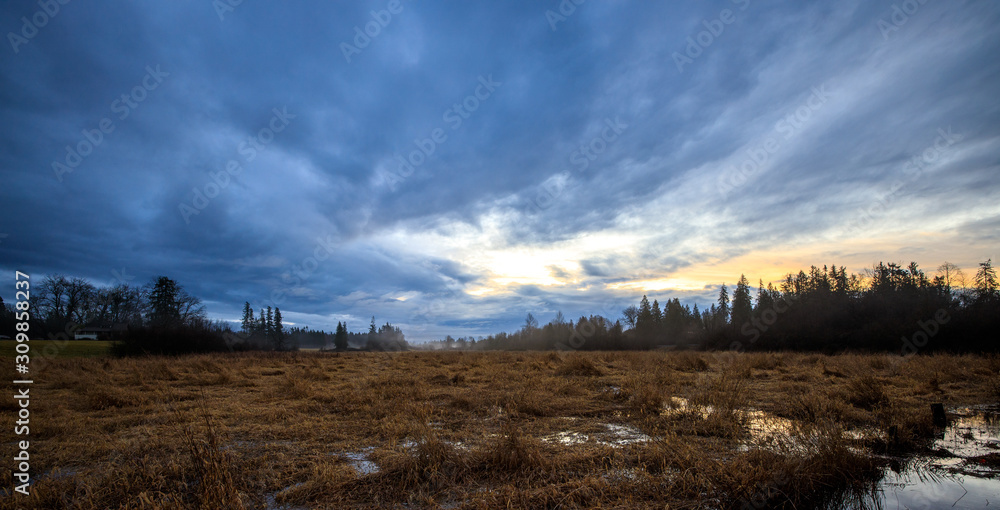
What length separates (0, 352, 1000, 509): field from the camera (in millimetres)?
3904

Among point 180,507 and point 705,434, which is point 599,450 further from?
Result: point 180,507

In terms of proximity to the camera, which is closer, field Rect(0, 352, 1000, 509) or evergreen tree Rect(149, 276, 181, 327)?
field Rect(0, 352, 1000, 509)

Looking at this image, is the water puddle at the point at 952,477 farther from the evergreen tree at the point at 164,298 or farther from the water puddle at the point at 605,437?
the evergreen tree at the point at 164,298

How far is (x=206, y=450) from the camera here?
159 inches

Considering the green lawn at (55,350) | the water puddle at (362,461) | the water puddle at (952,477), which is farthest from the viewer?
the green lawn at (55,350)

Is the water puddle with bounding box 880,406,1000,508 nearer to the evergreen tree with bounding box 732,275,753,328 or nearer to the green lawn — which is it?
the green lawn

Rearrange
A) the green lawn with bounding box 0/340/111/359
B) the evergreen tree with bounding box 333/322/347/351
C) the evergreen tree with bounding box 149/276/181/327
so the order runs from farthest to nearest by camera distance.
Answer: the evergreen tree with bounding box 333/322/347/351
the evergreen tree with bounding box 149/276/181/327
the green lawn with bounding box 0/340/111/359

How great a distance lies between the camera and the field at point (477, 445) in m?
3.90

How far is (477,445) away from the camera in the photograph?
5660 mm

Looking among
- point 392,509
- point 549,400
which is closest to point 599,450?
point 392,509

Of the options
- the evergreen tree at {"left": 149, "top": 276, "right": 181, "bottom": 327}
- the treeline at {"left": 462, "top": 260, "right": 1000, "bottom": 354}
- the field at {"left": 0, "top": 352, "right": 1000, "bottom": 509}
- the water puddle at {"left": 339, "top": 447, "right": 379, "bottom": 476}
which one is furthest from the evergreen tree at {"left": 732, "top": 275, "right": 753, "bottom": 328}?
the evergreen tree at {"left": 149, "top": 276, "right": 181, "bottom": 327}

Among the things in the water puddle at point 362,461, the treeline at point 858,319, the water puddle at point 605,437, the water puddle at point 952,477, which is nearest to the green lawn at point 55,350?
the water puddle at point 362,461

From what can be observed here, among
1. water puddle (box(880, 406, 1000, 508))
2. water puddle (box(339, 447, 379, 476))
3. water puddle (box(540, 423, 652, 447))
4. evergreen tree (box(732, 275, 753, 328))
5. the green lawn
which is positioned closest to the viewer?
water puddle (box(880, 406, 1000, 508))

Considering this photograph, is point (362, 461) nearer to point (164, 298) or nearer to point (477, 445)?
point (477, 445)
